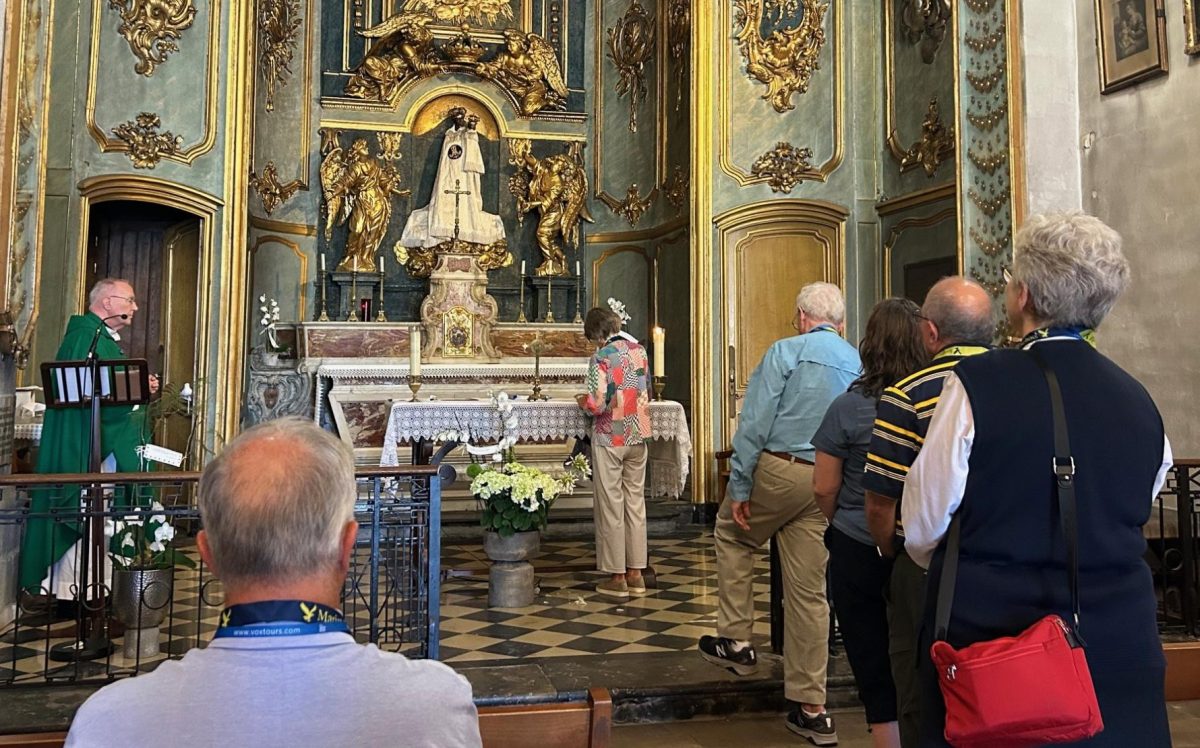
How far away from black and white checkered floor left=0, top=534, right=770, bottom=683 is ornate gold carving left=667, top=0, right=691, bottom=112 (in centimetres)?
592

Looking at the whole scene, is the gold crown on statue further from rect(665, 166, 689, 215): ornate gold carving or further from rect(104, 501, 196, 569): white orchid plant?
rect(104, 501, 196, 569): white orchid plant

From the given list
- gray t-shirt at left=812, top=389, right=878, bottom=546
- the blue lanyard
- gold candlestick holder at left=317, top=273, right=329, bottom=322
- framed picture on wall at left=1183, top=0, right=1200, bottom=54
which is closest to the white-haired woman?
gray t-shirt at left=812, top=389, right=878, bottom=546

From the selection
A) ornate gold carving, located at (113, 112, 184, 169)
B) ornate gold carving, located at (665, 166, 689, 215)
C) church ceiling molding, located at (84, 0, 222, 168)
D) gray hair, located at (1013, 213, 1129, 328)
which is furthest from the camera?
ornate gold carving, located at (665, 166, 689, 215)

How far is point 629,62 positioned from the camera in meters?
12.5

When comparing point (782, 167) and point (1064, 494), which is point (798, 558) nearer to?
point (1064, 494)

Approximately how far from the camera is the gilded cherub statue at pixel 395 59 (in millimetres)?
11898

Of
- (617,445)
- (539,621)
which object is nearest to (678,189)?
(617,445)

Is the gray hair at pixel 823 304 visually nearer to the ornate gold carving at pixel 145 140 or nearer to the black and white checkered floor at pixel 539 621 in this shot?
the black and white checkered floor at pixel 539 621

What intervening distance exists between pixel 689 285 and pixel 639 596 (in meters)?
5.01

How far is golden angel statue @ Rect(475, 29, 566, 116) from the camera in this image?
485 inches

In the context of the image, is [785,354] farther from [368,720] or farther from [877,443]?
[368,720]

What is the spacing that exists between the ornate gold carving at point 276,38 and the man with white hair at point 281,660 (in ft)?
34.7

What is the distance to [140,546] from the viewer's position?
500 centimetres

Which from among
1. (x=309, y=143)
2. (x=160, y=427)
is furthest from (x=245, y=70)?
(x=160, y=427)
